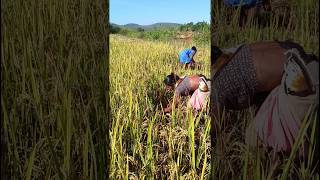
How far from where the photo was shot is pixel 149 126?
120cm

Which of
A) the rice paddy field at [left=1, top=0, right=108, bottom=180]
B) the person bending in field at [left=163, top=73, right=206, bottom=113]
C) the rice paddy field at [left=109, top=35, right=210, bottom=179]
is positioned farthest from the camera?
the person bending in field at [left=163, top=73, right=206, bottom=113]

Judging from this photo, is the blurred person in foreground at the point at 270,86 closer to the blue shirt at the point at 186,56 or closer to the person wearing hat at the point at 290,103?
the person wearing hat at the point at 290,103

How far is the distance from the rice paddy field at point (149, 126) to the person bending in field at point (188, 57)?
0.02m

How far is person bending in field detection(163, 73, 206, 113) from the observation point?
1.28m

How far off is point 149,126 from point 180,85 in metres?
0.17

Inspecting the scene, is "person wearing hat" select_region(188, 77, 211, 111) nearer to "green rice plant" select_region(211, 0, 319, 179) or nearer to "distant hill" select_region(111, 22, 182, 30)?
"green rice plant" select_region(211, 0, 319, 179)

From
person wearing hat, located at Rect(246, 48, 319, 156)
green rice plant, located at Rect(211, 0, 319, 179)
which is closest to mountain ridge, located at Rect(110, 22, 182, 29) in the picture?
green rice plant, located at Rect(211, 0, 319, 179)

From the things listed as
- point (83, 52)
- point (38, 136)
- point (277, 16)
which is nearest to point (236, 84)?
point (277, 16)

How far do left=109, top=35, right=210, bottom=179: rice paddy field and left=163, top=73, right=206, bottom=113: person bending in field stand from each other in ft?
0.06

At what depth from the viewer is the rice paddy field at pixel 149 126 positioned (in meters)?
1.17

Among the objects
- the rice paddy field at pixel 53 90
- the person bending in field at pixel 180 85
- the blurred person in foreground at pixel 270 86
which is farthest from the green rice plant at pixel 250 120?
the rice paddy field at pixel 53 90

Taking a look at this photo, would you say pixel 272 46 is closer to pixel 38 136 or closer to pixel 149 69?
pixel 149 69

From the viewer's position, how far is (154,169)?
46.0 inches

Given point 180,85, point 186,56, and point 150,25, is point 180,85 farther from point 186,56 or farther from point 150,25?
point 150,25
